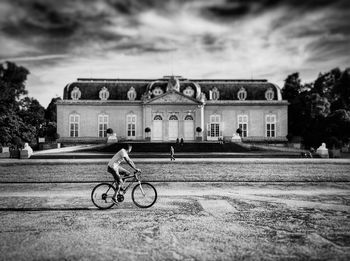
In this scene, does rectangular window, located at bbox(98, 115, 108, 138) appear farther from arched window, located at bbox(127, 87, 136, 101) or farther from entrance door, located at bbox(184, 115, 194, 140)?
entrance door, located at bbox(184, 115, 194, 140)

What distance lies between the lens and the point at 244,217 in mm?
7320

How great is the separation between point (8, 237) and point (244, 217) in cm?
470

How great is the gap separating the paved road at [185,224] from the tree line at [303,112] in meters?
27.8

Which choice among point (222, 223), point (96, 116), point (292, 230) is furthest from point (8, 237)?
point (96, 116)

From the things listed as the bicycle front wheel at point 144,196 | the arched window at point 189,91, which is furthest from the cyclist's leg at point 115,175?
the arched window at point 189,91

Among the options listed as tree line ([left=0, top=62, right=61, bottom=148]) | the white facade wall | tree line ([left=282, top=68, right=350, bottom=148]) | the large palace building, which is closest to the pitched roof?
the large palace building

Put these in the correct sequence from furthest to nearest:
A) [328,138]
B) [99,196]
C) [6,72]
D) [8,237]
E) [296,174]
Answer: [6,72], [328,138], [296,174], [99,196], [8,237]

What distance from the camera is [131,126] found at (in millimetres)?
49844

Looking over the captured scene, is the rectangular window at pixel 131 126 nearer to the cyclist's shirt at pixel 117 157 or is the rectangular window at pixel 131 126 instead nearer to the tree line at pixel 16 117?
the tree line at pixel 16 117

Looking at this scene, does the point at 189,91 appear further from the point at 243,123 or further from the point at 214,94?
the point at 243,123

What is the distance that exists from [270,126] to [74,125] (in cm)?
2961

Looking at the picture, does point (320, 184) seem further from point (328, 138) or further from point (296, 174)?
point (328, 138)

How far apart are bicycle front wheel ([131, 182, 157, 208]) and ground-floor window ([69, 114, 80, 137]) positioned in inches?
1710

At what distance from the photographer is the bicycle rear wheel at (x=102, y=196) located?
8237 millimetres
